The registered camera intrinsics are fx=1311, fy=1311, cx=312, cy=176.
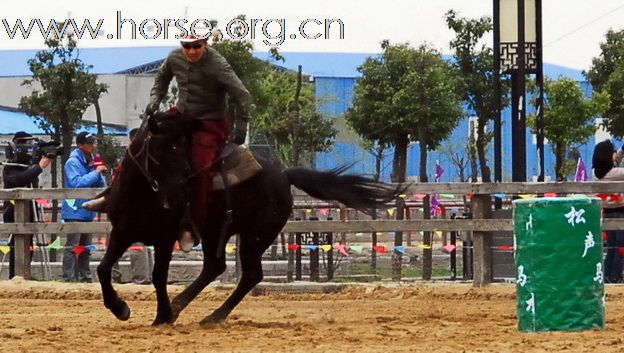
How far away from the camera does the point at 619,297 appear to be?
1418cm

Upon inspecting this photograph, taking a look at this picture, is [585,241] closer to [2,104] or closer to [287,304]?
[287,304]

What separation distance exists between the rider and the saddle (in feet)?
0.20

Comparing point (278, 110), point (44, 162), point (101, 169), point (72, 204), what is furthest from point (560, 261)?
point (278, 110)

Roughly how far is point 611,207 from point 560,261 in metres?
7.39

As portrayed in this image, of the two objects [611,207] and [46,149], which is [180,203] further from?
[611,207]

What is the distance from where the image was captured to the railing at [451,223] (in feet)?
49.8

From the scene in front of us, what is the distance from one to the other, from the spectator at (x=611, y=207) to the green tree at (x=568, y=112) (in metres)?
16.4

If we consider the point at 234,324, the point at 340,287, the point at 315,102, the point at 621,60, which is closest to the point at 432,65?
the point at 621,60

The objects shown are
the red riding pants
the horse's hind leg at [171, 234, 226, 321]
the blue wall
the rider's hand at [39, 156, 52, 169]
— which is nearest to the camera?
the red riding pants

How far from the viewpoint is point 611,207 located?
1631 centimetres

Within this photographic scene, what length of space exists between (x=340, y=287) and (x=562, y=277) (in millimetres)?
6324

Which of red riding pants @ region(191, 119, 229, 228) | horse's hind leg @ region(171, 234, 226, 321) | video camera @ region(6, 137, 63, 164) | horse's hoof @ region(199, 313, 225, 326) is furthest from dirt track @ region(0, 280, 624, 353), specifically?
Result: video camera @ region(6, 137, 63, 164)

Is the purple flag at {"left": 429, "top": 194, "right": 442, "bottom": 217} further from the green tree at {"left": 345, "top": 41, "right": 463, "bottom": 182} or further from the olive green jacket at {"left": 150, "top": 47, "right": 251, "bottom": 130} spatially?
the olive green jacket at {"left": 150, "top": 47, "right": 251, "bottom": 130}

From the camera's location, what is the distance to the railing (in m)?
15.2
